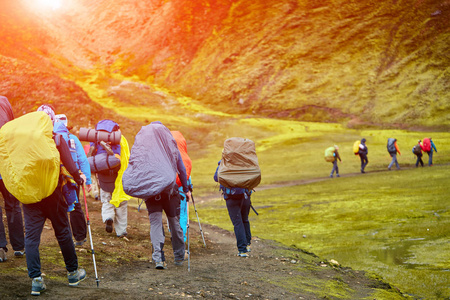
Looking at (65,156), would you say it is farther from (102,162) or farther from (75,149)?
(102,162)

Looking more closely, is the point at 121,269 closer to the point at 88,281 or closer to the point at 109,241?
the point at 88,281

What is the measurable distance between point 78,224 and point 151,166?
9.01 feet

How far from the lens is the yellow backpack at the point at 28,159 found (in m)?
6.25

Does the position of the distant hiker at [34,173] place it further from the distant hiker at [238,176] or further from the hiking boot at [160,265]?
the distant hiker at [238,176]

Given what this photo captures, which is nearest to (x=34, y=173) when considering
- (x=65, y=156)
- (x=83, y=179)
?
(x=65, y=156)

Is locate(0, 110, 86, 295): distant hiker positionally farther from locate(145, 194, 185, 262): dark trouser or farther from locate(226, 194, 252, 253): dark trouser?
locate(226, 194, 252, 253): dark trouser

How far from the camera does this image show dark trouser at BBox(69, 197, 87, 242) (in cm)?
964

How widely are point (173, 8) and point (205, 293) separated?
386 feet

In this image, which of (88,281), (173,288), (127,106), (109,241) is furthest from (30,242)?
(127,106)

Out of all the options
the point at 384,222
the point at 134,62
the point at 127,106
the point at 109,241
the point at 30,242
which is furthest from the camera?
the point at 134,62

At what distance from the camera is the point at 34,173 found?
6266 mm

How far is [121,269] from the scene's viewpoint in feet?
28.4

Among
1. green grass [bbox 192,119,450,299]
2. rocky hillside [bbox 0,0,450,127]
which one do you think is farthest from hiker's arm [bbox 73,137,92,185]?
rocky hillside [bbox 0,0,450,127]

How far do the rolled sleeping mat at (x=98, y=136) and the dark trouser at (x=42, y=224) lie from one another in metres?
3.91
